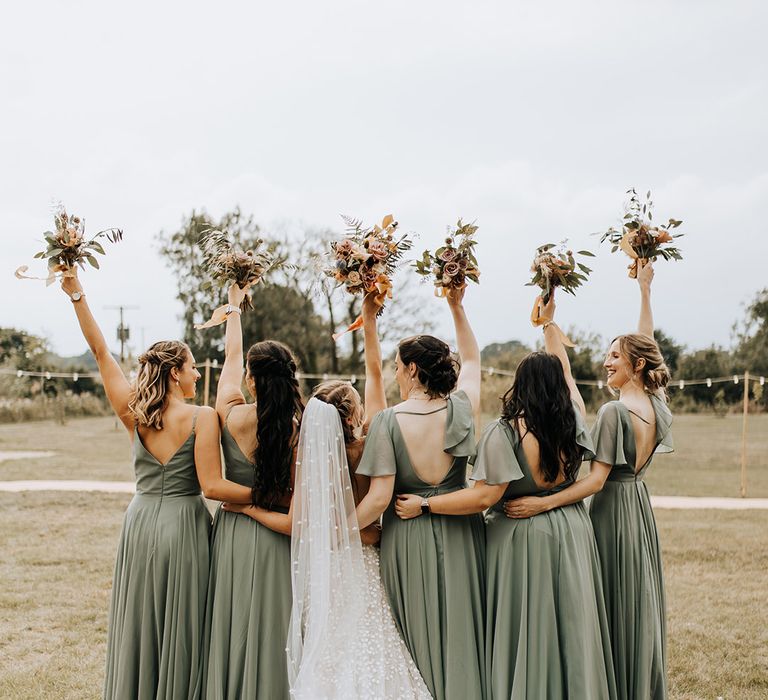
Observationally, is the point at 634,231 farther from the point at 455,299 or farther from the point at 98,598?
the point at 98,598

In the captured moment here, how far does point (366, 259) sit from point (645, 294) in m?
1.82

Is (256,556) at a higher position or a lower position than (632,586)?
higher

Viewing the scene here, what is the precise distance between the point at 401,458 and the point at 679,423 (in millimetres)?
29767

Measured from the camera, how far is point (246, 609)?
393 centimetres

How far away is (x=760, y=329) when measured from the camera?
135 ft

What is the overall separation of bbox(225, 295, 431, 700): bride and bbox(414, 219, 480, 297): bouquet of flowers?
955 millimetres

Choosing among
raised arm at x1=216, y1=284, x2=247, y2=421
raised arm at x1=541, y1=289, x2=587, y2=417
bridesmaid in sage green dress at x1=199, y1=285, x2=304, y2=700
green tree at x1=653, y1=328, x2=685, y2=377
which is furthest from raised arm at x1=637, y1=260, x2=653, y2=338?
green tree at x1=653, y1=328, x2=685, y2=377

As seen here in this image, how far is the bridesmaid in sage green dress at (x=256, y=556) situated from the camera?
3.88 m

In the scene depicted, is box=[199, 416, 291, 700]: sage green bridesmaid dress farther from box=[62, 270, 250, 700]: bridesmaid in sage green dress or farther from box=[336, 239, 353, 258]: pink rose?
box=[336, 239, 353, 258]: pink rose

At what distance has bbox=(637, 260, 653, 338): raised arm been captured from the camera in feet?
15.9

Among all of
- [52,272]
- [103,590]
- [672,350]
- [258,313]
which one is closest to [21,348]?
[258,313]

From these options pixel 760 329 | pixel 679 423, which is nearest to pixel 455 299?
pixel 679 423

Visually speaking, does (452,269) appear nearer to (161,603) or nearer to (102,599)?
(161,603)

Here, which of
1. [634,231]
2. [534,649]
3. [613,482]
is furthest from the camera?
[634,231]
